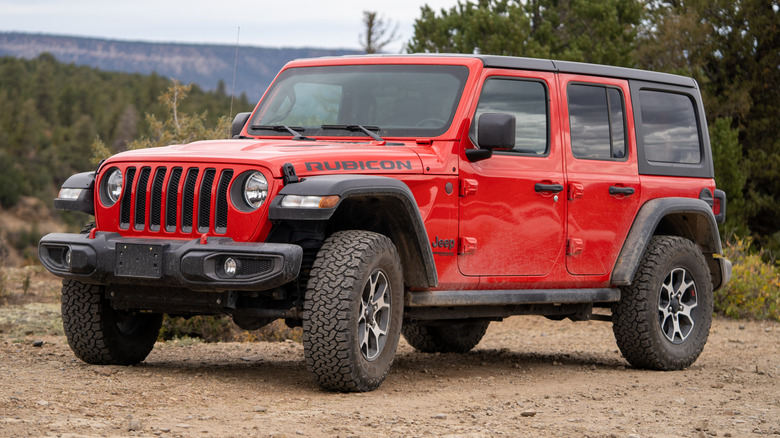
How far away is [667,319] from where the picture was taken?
26.2ft

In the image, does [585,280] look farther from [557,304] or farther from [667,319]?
[667,319]

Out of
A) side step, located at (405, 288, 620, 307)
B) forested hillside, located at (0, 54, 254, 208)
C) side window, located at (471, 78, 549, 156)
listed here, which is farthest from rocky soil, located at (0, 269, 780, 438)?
forested hillside, located at (0, 54, 254, 208)

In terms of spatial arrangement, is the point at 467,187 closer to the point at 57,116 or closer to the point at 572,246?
the point at 572,246

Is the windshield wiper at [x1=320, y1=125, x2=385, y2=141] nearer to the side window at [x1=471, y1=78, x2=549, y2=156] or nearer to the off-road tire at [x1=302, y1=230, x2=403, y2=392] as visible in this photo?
the side window at [x1=471, y1=78, x2=549, y2=156]

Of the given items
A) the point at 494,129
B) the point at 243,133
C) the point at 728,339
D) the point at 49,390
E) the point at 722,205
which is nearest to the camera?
the point at 49,390

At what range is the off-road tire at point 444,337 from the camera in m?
8.84

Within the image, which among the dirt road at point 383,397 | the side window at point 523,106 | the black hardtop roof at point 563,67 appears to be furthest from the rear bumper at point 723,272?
the side window at point 523,106

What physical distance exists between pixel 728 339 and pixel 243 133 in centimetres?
602

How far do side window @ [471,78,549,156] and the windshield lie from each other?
264 mm

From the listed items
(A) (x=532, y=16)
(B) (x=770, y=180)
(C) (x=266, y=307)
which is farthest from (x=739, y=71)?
(C) (x=266, y=307)

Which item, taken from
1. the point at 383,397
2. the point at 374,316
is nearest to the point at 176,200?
the point at 374,316

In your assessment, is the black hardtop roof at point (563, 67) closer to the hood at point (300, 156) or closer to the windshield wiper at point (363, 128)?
the windshield wiper at point (363, 128)

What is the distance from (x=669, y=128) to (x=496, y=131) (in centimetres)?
243

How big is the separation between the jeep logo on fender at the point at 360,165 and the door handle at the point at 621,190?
1.93 meters
